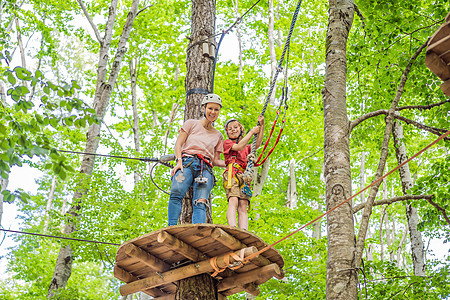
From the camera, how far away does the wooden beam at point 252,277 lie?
4.25 m

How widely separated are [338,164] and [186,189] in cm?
180

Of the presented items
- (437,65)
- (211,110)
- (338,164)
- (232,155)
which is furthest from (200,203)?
(437,65)

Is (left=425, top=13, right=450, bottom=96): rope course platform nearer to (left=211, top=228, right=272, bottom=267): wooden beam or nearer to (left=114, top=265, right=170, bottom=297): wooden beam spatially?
(left=211, top=228, right=272, bottom=267): wooden beam

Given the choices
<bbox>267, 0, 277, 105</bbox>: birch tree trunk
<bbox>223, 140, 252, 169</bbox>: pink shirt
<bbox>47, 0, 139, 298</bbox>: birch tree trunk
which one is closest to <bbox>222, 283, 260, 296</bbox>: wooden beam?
<bbox>223, 140, 252, 169</bbox>: pink shirt

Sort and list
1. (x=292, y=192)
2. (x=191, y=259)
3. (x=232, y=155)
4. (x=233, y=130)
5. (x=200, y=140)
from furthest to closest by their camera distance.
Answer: (x=292, y=192)
(x=233, y=130)
(x=232, y=155)
(x=200, y=140)
(x=191, y=259)

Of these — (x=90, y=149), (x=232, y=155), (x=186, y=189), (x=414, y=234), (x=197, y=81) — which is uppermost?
(x=90, y=149)

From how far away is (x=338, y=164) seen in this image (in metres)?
5.11

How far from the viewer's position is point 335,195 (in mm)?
4945

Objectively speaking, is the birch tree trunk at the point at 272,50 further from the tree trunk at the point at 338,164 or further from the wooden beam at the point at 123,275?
the wooden beam at the point at 123,275

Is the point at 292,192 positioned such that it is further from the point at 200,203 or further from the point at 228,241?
the point at 228,241

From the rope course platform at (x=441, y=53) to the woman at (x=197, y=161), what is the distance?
82.0 inches

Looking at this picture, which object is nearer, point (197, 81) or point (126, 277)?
point (126, 277)

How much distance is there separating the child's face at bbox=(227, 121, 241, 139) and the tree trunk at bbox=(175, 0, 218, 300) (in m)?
0.45

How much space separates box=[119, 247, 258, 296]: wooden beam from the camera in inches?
158
